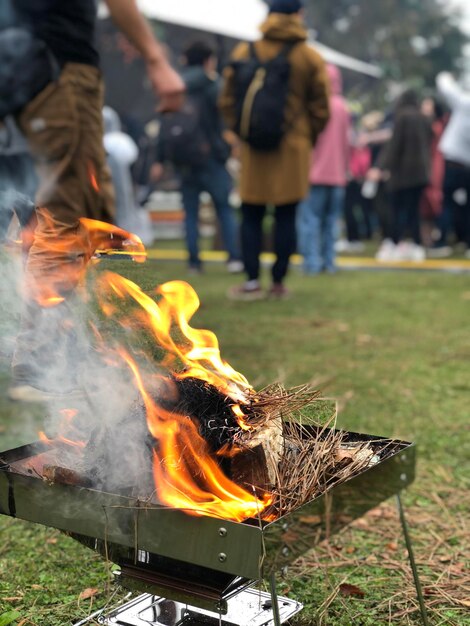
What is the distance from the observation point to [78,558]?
2.81 meters

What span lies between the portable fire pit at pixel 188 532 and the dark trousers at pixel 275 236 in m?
5.73

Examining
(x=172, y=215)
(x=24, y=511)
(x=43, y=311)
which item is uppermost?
(x=43, y=311)

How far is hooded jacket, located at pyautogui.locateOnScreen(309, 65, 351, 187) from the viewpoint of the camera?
10.2 m

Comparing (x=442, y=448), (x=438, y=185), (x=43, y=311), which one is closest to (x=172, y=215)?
(x=438, y=185)

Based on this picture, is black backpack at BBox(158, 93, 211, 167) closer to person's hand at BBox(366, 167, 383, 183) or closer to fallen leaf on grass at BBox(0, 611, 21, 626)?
person's hand at BBox(366, 167, 383, 183)

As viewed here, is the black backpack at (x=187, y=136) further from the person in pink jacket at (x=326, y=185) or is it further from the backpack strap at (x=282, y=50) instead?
the backpack strap at (x=282, y=50)

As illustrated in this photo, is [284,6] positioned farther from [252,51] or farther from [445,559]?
[445,559]

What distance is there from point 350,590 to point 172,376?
906 millimetres

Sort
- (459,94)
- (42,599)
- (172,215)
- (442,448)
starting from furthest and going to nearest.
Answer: (172,215)
(459,94)
(442,448)
(42,599)

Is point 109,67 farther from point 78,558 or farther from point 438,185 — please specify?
point 78,558

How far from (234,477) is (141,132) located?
15.5 metres

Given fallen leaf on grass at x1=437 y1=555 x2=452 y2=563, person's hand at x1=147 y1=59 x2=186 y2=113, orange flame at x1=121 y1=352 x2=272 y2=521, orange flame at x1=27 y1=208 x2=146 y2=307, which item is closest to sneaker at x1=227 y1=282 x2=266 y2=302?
person's hand at x1=147 y1=59 x2=186 y2=113

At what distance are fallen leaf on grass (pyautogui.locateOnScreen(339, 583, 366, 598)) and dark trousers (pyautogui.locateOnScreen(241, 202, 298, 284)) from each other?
5.44 meters

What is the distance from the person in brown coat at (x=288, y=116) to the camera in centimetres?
757
